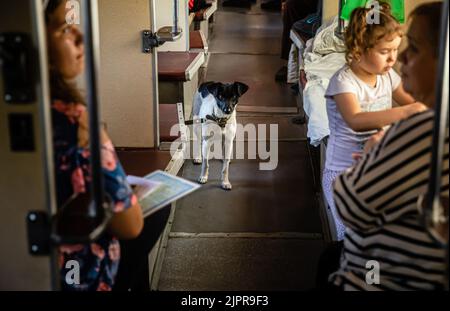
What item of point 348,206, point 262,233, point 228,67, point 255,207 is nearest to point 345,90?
point 348,206

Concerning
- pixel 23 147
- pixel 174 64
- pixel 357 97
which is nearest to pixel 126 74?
pixel 174 64

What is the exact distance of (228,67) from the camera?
771cm

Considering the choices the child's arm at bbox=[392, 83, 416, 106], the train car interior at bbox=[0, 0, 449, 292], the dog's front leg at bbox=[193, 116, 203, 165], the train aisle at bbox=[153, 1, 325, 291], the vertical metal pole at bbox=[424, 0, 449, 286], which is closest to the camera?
the vertical metal pole at bbox=[424, 0, 449, 286]

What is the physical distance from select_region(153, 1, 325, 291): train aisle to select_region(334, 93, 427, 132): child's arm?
1097 millimetres

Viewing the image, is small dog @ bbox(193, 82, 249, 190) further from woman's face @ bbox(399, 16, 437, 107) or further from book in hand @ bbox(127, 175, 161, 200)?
woman's face @ bbox(399, 16, 437, 107)

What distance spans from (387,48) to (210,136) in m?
2.27

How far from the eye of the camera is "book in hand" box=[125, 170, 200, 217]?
6.67ft

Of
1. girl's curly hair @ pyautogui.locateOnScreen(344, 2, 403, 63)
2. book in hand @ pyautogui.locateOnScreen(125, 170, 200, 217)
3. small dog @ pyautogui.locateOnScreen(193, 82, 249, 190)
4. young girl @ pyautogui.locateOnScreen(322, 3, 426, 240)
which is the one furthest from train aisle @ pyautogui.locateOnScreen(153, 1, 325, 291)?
girl's curly hair @ pyautogui.locateOnScreen(344, 2, 403, 63)

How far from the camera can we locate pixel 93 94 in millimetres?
1377

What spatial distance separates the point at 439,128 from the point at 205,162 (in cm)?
340

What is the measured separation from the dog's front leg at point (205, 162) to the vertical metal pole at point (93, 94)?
3211 mm

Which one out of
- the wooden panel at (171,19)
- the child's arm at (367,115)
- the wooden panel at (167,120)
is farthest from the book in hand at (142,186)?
the wooden panel at (171,19)
